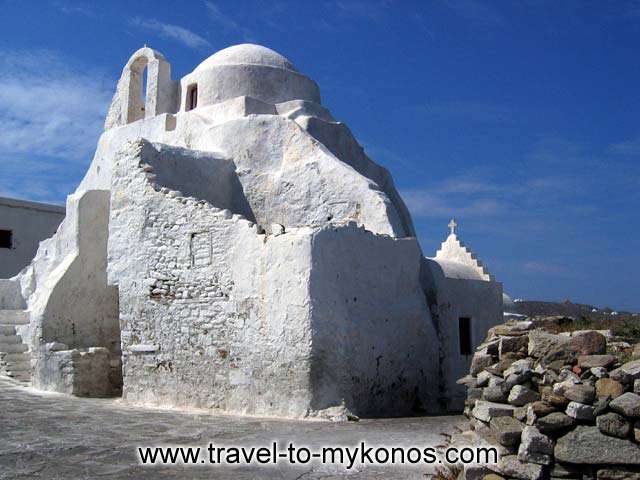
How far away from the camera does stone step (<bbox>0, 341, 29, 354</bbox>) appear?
46.9 feet

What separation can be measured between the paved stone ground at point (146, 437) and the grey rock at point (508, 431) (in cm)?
105

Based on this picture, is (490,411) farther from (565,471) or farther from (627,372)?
(627,372)

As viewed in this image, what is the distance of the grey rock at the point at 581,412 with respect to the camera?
190 inches

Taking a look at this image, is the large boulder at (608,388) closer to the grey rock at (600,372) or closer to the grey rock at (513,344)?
the grey rock at (600,372)

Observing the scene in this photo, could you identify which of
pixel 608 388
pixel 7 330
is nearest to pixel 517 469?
pixel 608 388

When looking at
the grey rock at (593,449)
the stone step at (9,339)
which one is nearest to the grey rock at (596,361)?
the grey rock at (593,449)

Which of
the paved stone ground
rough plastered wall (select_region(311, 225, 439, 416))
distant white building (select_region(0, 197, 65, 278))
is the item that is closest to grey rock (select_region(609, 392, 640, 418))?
the paved stone ground

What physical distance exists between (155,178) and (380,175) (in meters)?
5.37

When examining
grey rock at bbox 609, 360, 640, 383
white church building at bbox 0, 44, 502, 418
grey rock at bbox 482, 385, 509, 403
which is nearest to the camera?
grey rock at bbox 609, 360, 640, 383

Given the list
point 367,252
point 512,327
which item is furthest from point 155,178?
point 512,327

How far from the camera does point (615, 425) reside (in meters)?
4.76

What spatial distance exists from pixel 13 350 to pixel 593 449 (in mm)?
12674

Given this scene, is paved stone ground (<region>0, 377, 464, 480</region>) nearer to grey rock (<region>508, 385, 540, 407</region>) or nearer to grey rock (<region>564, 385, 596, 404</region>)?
grey rock (<region>508, 385, 540, 407</region>)

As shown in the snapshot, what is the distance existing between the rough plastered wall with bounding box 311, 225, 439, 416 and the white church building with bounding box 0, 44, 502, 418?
0.03m
